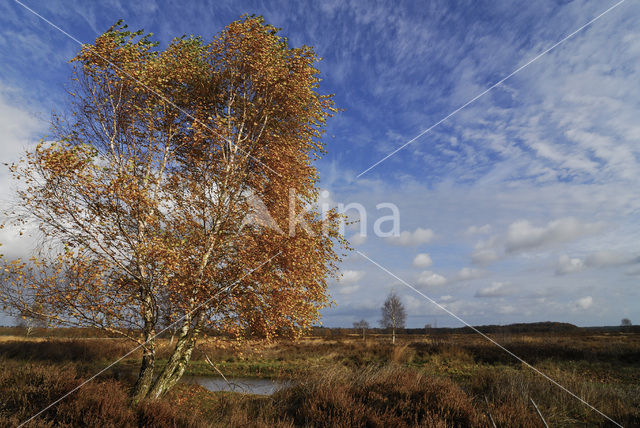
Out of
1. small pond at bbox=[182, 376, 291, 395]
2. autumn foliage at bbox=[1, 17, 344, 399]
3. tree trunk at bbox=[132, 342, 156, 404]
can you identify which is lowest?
small pond at bbox=[182, 376, 291, 395]

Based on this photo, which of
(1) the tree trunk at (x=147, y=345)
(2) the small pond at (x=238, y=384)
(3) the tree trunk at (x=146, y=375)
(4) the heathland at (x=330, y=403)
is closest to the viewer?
(4) the heathland at (x=330, y=403)

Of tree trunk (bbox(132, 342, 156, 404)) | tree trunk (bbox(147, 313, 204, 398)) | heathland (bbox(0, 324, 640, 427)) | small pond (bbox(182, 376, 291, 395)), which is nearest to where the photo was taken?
heathland (bbox(0, 324, 640, 427))

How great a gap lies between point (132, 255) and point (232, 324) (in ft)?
13.5

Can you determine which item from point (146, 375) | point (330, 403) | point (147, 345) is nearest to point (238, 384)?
point (146, 375)

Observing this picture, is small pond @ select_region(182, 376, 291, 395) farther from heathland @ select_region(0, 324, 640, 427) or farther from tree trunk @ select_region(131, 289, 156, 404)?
tree trunk @ select_region(131, 289, 156, 404)

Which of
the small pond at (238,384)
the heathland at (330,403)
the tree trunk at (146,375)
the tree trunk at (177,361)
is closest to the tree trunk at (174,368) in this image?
the tree trunk at (177,361)

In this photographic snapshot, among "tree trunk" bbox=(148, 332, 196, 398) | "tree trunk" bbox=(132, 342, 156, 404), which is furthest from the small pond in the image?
"tree trunk" bbox=(132, 342, 156, 404)

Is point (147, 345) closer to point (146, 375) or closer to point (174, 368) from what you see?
Answer: point (146, 375)

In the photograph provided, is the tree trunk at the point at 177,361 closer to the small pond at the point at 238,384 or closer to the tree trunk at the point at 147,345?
the tree trunk at the point at 147,345

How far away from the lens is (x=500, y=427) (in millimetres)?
8023

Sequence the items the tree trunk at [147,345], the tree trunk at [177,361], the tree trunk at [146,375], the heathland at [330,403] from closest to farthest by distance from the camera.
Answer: the heathland at [330,403]
the tree trunk at [146,375]
the tree trunk at [147,345]
the tree trunk at [177,361]

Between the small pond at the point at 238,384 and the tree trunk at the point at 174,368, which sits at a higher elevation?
the tree trunk at the point at 174,368

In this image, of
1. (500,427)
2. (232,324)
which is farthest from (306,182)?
(500,427)

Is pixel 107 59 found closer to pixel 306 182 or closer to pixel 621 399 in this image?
pixel 306 182
